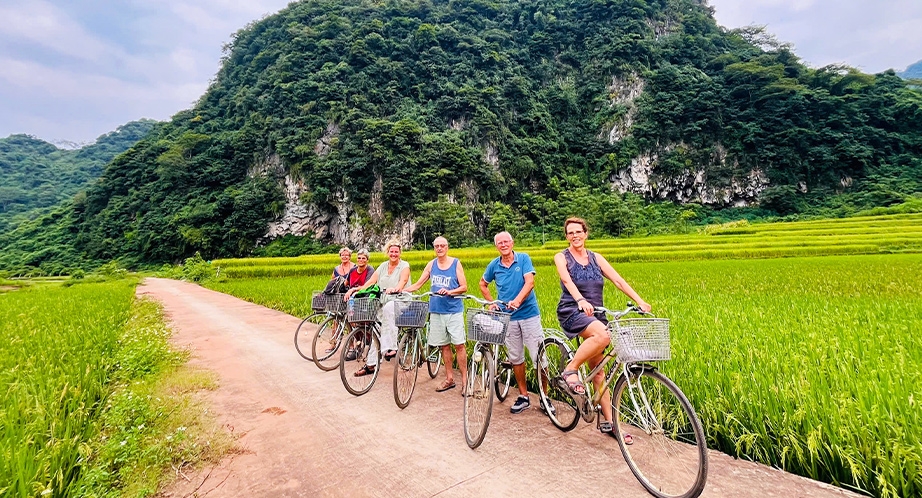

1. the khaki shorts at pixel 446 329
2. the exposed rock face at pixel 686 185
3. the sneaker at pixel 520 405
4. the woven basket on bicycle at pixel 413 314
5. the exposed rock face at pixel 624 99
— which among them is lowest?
the sneaker at pixel 520 405

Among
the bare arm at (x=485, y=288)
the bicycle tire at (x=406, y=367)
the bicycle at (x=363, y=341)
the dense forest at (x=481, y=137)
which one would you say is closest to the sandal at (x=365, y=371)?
the bicycle at (x=363, y=341)

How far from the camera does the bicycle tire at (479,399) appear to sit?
3.02m

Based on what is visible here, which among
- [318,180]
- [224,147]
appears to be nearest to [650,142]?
[318,180]

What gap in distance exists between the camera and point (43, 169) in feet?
281

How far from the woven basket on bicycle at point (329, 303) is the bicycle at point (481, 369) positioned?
3045 millimetres

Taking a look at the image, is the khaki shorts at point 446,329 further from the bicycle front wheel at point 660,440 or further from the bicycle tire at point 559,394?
the bicycle front wheel at point 660,440

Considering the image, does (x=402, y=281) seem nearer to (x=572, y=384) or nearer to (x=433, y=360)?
(x=433, y=360)

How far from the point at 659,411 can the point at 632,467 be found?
0.60 meters

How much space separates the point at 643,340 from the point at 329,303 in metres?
4.79

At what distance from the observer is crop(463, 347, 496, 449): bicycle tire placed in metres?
3.02

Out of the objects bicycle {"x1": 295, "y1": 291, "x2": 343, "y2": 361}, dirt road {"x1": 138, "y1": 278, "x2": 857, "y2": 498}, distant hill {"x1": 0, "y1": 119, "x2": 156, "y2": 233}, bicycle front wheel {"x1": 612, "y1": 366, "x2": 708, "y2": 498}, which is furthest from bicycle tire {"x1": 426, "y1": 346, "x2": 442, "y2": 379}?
distant hill {"x1": 0, "y1": 119, "x2": 156, "y2": 233}

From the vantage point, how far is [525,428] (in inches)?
134

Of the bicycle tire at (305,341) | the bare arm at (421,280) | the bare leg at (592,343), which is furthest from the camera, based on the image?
the bicycle tire at (305,341)

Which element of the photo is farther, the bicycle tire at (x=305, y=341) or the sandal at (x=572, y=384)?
the bicycle tire at (x=305, y=341)
